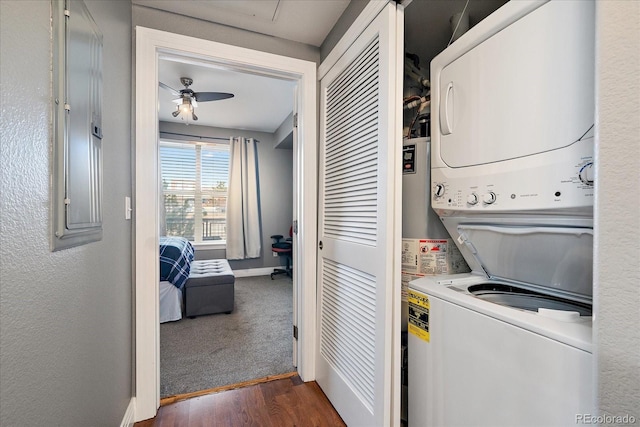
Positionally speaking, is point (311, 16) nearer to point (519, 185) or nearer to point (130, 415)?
point (519, 185)

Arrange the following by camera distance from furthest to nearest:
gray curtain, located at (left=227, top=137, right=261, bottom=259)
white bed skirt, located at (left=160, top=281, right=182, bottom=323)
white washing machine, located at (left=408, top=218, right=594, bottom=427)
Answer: gray curtain, located at (left=227, top=137, right=261, bottom=259), white bed skirt, located at (left=160, top=281, right=182, bottom=323), white washing machine, located at (left=408, top=218, right=594, bottom=427)

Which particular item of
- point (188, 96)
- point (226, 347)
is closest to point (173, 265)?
point (226, 347)

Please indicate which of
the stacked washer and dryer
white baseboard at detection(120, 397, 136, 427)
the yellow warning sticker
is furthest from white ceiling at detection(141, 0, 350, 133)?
white baseboard at detection(120, 397, 136, 427)

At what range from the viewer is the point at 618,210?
0.55 metres

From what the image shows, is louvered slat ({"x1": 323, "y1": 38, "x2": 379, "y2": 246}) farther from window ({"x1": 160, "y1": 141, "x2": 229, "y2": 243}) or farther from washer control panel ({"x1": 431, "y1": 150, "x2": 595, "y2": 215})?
window ({"x1": 160, "y1": 141, "x2": 229, "y2": 243})

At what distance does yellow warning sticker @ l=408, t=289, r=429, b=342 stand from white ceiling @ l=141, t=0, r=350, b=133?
5.38ft

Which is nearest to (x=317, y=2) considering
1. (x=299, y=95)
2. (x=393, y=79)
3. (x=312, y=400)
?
(x=299, y=95)

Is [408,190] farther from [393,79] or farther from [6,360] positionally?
[6,360]

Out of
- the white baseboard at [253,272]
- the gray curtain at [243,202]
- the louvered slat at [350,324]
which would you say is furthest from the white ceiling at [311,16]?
the white baseboard at [253,272]

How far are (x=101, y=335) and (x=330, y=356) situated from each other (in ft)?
3.85

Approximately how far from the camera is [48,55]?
720mm

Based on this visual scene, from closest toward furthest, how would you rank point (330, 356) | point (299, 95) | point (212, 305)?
point (330, 356) < point (299, 95) < point (212, 305)

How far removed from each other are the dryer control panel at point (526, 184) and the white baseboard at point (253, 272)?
430cm

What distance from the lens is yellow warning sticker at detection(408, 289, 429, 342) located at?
3.63 feet
